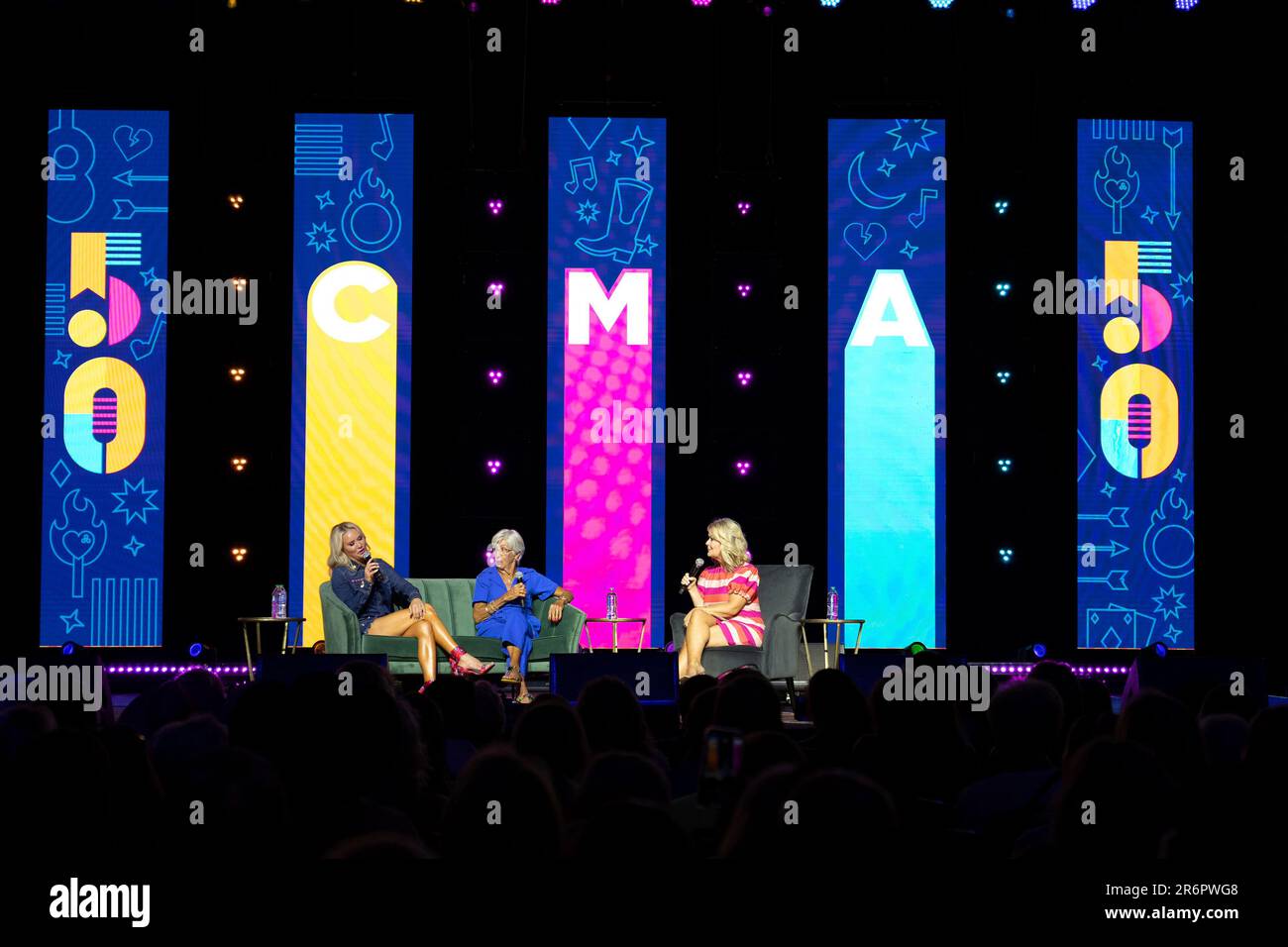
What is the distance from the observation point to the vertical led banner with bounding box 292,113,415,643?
8453 mm

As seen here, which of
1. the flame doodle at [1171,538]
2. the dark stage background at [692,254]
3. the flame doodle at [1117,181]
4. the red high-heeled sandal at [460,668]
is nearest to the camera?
the red high-heeled sandal at [460,668]

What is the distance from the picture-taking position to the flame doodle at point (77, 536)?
8367 mm

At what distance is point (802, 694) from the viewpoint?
26.0 feet

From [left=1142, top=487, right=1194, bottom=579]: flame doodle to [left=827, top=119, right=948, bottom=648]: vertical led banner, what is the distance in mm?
1470

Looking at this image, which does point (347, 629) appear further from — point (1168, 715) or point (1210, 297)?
point (1210, 297)

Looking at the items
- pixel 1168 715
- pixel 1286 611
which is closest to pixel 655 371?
Answer: pixel 1286 611

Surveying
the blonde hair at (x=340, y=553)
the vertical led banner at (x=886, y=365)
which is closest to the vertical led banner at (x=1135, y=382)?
the vertical led banner at (x=886, y=365)

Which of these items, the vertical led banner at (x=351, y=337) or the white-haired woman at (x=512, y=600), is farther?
the vertical led banner at (x=351, y=337)

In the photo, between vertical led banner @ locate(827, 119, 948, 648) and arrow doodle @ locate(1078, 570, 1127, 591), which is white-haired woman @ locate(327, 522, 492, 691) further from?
arrow doodle @ locate(1078, 570, 1127, 591)

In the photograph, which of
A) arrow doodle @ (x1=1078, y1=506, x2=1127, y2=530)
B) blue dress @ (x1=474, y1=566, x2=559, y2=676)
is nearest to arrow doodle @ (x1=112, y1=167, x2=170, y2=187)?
blue dress @ (x1=474, y1=566, x2=559, y2=676)

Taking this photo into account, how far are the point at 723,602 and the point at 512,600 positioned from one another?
1.24 m

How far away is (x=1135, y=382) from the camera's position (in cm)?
881

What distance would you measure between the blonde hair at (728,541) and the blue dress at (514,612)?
1.04 metres

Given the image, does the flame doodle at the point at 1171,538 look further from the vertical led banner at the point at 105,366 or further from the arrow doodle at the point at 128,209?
the arrow doodle at the point at 128,209
